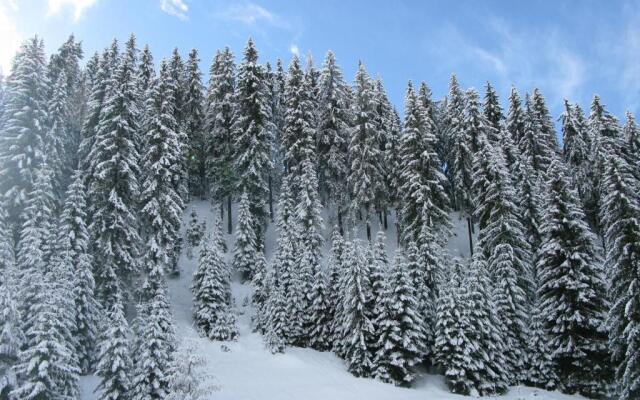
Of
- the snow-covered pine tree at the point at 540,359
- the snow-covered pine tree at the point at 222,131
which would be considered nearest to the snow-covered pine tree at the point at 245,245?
the snow-covered pine tree at the point at 222,131

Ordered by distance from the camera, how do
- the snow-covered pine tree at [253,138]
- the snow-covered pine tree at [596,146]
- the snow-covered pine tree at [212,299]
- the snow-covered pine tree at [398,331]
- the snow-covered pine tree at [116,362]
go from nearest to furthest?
the snow-covered pine tree at [116,362], the snow-covered pine tree at [398,331], the snow-covered pine tree at [212,299], the snow-covered pine tree at [253,138], the snow-covered pine tree at [596,146]

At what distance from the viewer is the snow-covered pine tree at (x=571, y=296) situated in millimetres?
28188

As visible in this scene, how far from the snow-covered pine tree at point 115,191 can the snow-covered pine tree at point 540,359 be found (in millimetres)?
27104

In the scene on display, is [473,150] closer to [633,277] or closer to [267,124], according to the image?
[267,124]

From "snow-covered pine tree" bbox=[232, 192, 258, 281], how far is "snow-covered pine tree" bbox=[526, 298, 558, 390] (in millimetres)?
21687

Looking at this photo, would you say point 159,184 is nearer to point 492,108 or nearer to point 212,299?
point 212,299

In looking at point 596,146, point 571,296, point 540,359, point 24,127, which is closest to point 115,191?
point 24,127

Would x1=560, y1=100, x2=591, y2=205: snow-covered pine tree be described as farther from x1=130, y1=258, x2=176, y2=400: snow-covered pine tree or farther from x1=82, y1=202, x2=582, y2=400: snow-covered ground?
x1=130, y1=258, x2=176, y2=400: snow-covered pine tree

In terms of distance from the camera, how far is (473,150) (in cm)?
4762

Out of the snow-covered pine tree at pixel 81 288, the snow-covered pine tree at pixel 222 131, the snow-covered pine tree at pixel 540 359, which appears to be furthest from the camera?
the snow-covered pine tree at pixel 222 131

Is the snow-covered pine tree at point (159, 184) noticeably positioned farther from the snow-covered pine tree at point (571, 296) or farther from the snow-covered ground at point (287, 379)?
the snow-covered pine tree at point (571, 296)

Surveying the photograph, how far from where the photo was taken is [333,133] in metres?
48.3

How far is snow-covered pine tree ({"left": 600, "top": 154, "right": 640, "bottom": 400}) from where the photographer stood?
949 inches

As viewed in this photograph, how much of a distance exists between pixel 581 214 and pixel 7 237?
34213 mm
